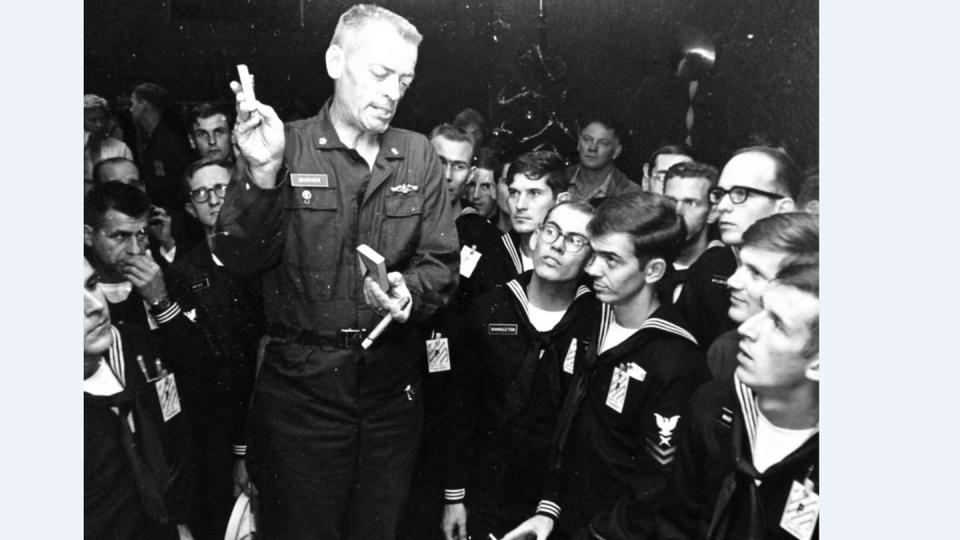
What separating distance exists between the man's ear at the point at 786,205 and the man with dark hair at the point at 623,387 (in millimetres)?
283

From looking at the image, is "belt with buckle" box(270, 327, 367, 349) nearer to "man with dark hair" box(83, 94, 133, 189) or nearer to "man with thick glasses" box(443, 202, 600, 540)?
"man with thick glasses" box(443, 202, 600, 540)

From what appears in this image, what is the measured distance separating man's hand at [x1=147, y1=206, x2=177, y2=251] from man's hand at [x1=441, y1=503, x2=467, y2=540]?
1058 mm

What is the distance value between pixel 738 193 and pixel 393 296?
0.95m

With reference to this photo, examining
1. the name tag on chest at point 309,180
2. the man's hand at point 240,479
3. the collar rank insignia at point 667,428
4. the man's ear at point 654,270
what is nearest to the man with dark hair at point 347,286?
the name tag on chest at point 309,180

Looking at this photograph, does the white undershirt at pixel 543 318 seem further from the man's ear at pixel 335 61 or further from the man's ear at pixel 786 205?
the man's ear at pixel 335 61

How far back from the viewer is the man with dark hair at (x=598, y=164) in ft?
10.1

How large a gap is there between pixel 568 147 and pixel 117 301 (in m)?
1.28

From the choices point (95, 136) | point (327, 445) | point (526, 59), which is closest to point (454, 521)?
point (327, 445)

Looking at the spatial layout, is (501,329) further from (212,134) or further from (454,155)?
(212,134)

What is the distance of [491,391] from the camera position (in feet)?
10.3

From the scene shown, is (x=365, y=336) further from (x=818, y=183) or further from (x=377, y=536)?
(x=818, y=183)

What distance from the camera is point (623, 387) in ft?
9.48

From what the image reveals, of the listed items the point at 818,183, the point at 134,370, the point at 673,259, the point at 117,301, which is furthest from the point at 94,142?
the point at 818,183

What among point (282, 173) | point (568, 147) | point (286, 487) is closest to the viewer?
point (282, 173)
